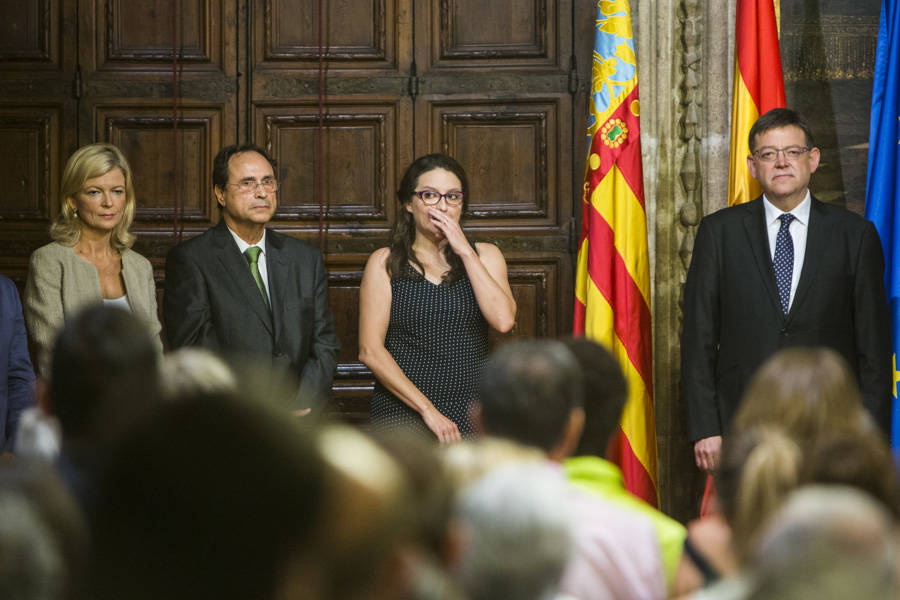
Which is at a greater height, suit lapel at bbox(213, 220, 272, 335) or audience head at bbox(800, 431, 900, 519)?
suit lapel at bbox(213, 220, 272, 335)

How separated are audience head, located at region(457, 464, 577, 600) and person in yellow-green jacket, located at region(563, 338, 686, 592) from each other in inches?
37.8

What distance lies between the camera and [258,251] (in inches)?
167

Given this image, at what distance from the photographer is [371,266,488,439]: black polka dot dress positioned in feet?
13.5

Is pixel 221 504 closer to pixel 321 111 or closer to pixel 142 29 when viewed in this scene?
pixel 321 111

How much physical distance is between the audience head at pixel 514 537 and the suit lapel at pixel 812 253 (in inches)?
129

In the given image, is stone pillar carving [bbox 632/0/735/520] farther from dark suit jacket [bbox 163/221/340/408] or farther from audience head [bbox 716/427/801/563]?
audience head [bbox 716/427/801/563]

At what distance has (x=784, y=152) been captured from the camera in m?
4.02

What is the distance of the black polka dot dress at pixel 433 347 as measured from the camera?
4.12 metres

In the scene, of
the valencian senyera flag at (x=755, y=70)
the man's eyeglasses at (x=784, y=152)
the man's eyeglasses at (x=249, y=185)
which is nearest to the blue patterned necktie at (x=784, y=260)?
the man's eyeglasses at (x=784, y=152)

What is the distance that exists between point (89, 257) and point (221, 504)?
3784mm

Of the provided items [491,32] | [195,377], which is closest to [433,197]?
[491,32]

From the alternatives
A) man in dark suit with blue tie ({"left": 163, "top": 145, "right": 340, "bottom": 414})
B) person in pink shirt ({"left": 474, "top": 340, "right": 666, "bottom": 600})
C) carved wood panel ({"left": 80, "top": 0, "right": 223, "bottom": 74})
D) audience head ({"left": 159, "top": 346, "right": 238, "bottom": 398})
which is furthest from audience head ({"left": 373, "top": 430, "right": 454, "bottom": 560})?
carved wood panel ({"left": 80, "top": 0, "right": 223, "bottom": 74})

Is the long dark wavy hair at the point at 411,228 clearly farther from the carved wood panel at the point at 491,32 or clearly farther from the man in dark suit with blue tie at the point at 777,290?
the carved wood panel at the point at 491,32

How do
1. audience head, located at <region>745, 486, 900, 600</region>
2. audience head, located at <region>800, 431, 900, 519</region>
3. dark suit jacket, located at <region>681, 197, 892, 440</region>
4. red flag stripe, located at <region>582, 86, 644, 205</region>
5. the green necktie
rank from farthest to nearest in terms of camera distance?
red flag stripe, located at <region>582, 86, 644, 205</region> < the green necktie < dark suit jacket, located at <region>681, 197, 892, 440</region> < audience head, located at <region>800, 431, 900, 519</region> < audience head, located at <region>745, 486, 900, 600</region>
